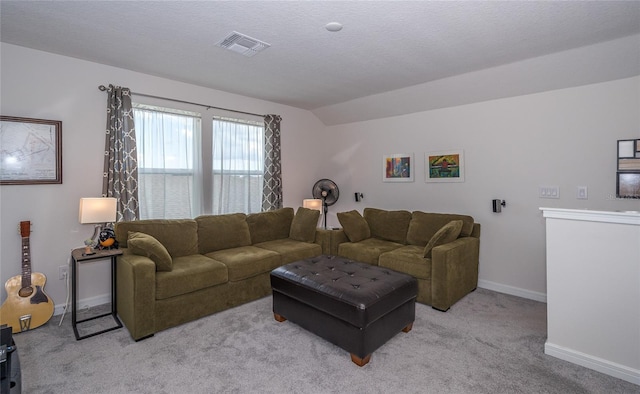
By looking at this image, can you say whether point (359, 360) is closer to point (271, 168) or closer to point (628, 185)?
point (628, 185)

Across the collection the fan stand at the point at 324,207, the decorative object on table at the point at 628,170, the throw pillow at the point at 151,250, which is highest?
the decorative object on table at the point at 628,170

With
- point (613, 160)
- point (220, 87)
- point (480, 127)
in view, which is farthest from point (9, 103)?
point (613, 160)

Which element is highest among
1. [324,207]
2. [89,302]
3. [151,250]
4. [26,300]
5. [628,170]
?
[628,170]

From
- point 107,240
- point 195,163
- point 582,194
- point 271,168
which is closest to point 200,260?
point 107,240

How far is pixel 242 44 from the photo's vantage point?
2705 mm

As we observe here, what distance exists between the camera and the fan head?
521cm

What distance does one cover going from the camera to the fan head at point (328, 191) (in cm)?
521

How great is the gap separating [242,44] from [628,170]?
3708 millimetres

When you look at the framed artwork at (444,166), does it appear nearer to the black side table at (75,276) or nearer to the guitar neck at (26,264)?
the black side table at (75,276)

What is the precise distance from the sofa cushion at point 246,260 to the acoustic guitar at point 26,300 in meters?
1.44

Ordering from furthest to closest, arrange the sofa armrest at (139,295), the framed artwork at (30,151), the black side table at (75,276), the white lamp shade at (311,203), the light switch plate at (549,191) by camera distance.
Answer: the white lamp shade at (311,203), the light switch plate at (549,191), the framed artwork at (30,151), the black side table at (75,276), the sofa armrest at (139,295)

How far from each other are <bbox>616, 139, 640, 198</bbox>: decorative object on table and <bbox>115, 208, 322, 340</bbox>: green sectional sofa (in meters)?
3.08

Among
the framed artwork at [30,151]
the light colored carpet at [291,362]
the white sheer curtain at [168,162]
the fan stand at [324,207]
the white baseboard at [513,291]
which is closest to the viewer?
the light colored carpet at [291,362]

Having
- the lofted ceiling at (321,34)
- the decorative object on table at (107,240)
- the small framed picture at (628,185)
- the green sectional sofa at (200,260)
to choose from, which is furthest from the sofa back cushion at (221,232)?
the small framed picture at (628,185)
